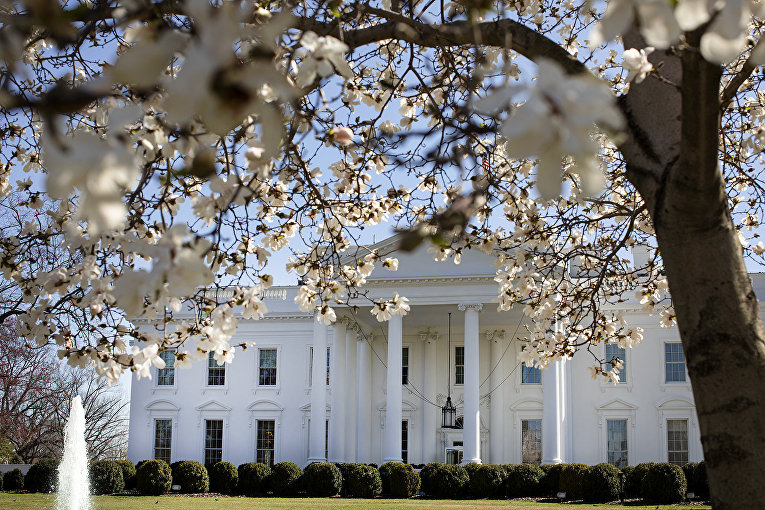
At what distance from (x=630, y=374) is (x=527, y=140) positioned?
23971mm

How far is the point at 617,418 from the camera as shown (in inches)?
926

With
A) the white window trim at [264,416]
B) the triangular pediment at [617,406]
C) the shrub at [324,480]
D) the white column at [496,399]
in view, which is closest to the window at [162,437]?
the white window trim at [264,416]

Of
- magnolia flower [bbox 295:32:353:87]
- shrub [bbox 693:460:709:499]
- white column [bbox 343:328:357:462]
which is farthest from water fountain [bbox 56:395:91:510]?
magnolia flower [bbox 295:32:353:87]

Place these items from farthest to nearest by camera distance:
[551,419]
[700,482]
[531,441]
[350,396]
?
[350,396] → [531,441] → [551,419] → [700,482]

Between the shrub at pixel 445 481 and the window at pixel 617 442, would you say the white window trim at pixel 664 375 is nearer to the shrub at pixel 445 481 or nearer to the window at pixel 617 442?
the window at pixel 617 442

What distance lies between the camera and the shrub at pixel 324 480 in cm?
1973

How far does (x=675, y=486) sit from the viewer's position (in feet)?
55.6

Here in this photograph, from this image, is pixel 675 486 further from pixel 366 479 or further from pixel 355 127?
pixel 355 127

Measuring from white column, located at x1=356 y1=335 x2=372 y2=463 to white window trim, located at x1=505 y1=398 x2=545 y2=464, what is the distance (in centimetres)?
464

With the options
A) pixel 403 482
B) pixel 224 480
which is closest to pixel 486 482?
pixel 403 482

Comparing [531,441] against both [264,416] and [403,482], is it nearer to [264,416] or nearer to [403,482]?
[403,482]

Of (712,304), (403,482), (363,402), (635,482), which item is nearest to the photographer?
(712,304)

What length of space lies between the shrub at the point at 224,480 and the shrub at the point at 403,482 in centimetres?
485

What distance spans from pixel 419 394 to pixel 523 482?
6270 millimetres
